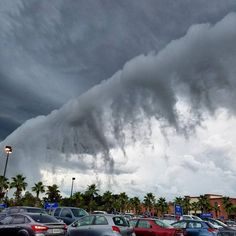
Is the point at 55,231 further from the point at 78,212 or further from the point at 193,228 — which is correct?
the point at 193,228

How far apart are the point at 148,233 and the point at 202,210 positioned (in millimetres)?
103871

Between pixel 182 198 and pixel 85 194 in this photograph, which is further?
pixel 182 198

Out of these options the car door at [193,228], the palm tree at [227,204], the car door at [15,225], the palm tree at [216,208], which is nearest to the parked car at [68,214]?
the car door at [193,228]

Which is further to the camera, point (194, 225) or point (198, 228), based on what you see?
point (194, 225)

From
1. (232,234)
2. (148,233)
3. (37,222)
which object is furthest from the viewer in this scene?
(148,233)

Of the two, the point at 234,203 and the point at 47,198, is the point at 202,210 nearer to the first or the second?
the point at 234,203

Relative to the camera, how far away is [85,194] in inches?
4409

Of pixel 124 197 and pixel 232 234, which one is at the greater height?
pixel 124 197

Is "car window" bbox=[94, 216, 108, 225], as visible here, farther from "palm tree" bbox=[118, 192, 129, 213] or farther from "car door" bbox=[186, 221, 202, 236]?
"palm tree" bbox=[118, 192, 129, 213]

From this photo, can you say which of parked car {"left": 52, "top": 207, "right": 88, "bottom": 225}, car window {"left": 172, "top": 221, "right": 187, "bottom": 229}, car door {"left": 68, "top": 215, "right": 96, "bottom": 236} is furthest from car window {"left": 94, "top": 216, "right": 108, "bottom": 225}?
car window {"left": 172, "top": 221, "right": 187, "bottom": 229}

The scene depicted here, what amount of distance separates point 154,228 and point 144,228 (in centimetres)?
68

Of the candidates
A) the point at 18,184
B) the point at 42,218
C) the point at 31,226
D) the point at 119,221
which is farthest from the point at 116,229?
the point at 18,184

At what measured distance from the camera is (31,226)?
11102 millimetres

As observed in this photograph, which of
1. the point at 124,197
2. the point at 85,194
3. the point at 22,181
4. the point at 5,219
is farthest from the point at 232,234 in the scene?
the point at 124,197
